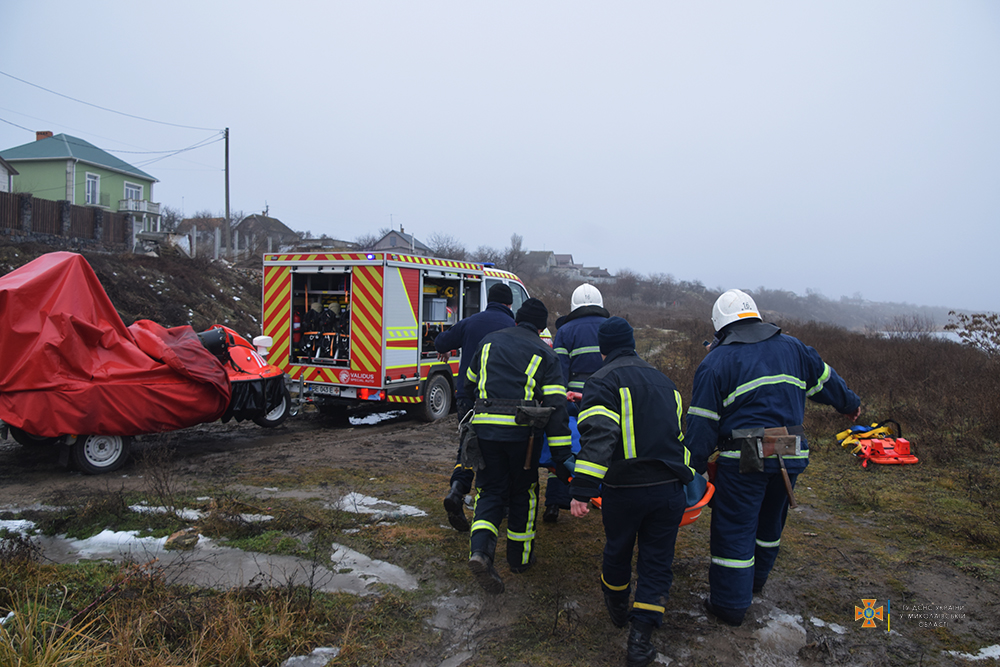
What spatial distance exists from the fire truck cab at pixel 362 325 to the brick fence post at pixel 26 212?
58.6 feet

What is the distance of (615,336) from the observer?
340cm

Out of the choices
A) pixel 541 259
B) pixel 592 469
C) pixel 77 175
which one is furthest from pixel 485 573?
pixel 541 259

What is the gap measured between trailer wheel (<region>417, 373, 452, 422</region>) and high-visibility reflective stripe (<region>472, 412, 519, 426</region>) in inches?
205

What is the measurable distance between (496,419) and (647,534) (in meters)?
1.13

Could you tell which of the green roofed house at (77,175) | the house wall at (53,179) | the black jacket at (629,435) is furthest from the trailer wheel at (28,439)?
the house wall at (53,179)

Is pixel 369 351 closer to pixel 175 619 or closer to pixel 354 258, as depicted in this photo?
pixel 354 258

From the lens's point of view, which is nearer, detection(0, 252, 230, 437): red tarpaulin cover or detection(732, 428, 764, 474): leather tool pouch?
detection(732, 428, 764, 474): leather tool pouch

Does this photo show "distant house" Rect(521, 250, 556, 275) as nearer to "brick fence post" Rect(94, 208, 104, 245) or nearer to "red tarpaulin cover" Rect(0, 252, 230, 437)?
"brick fence post" Rect(94, 208, 104, 245)

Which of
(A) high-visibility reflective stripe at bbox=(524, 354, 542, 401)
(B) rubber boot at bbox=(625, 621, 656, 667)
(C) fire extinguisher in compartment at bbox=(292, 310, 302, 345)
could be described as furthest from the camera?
(C) fire extinguisher in compartment at bbox=(292, 310, 302, 345)

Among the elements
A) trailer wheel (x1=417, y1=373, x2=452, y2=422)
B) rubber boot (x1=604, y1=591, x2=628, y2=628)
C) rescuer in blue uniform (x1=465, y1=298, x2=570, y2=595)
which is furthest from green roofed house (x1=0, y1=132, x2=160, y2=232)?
rubber boot (x1=604, y1=591, x2=628, y2=628)

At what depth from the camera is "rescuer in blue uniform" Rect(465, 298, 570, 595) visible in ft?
12.4

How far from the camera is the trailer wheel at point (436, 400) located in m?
9.05

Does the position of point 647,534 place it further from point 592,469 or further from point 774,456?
point 774,456

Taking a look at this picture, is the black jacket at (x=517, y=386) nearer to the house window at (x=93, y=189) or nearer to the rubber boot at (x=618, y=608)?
the rubber boot at (x=618, y=608)
